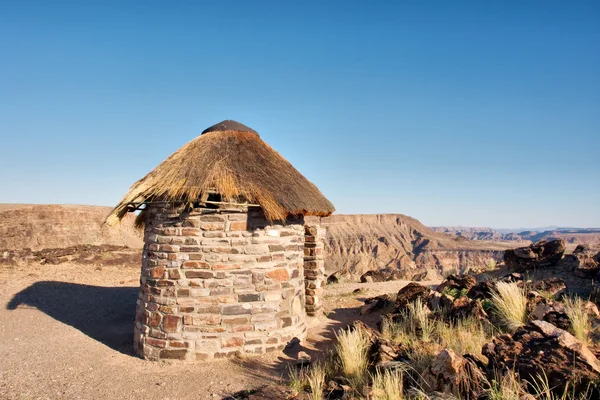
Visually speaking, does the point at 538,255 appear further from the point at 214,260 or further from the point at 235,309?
the point at 214,260

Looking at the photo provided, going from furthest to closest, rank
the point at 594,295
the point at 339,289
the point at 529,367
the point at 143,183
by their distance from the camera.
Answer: the point at 339,289
the point at 594,295
the point at 143,183
the point at 529,367

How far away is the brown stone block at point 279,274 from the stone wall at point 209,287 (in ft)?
0.06

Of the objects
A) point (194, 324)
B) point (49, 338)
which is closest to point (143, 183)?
point (194, 324)

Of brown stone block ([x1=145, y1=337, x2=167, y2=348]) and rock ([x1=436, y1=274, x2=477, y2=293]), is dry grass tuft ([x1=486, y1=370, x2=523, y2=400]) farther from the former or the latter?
rock ([x1=436, y1=274, x2=477, y2=293])

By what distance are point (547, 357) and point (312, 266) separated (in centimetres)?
555

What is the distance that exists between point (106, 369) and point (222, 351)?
1798mm

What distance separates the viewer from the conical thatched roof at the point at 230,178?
21.9 ft

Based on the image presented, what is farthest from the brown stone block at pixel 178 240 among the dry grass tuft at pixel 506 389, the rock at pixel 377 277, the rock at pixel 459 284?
the rock at pixel 377 277

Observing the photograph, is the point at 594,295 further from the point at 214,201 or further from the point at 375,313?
the point at 214,201

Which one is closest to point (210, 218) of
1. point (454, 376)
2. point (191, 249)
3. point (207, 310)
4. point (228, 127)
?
point (191, 249)

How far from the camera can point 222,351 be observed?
647 cm

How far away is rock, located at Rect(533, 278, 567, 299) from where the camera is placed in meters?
8.10

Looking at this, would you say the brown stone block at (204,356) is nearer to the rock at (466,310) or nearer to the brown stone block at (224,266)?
the brown stone block at (224,266)

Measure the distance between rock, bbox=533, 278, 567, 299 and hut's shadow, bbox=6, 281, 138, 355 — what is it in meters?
8.12
